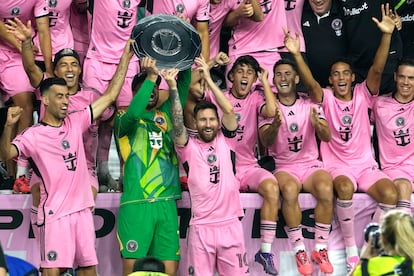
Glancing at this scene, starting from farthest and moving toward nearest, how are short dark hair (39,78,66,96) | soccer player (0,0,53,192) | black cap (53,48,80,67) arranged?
soccer player (0,0,53,192), black cap (53,48,80,67), short dark hair (39,78,66,96)

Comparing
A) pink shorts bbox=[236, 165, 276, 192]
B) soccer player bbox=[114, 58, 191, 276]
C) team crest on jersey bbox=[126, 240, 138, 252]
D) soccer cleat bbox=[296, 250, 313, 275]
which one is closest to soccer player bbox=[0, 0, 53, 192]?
soccer player bbox=[114, 58, 191, 276]

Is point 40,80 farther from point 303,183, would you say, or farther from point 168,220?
point 303,183

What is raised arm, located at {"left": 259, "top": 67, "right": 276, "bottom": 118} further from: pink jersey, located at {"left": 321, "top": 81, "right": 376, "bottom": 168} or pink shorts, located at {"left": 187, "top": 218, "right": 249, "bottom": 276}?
pink shorts, located at {"left": 187, "top": 218, "right": 249, "bottom": 276}

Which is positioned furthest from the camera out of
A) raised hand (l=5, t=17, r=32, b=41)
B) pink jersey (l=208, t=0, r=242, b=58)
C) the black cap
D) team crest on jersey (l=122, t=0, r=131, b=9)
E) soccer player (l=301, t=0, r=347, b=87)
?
soccer player (l=301, t=0, r=347, b=87)

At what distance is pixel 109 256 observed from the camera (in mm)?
9398

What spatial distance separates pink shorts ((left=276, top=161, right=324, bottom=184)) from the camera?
9.62 metres

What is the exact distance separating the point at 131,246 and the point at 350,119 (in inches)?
95.1

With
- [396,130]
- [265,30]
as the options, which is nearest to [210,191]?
[396,130]

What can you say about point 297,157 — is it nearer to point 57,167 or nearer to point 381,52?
point 381,52

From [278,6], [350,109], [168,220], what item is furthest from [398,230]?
[278,6]

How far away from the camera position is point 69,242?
851 cm

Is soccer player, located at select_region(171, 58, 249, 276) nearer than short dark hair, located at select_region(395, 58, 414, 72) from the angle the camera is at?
Yes

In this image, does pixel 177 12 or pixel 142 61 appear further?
pixel 177 12

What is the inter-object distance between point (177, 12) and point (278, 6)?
1104mm
